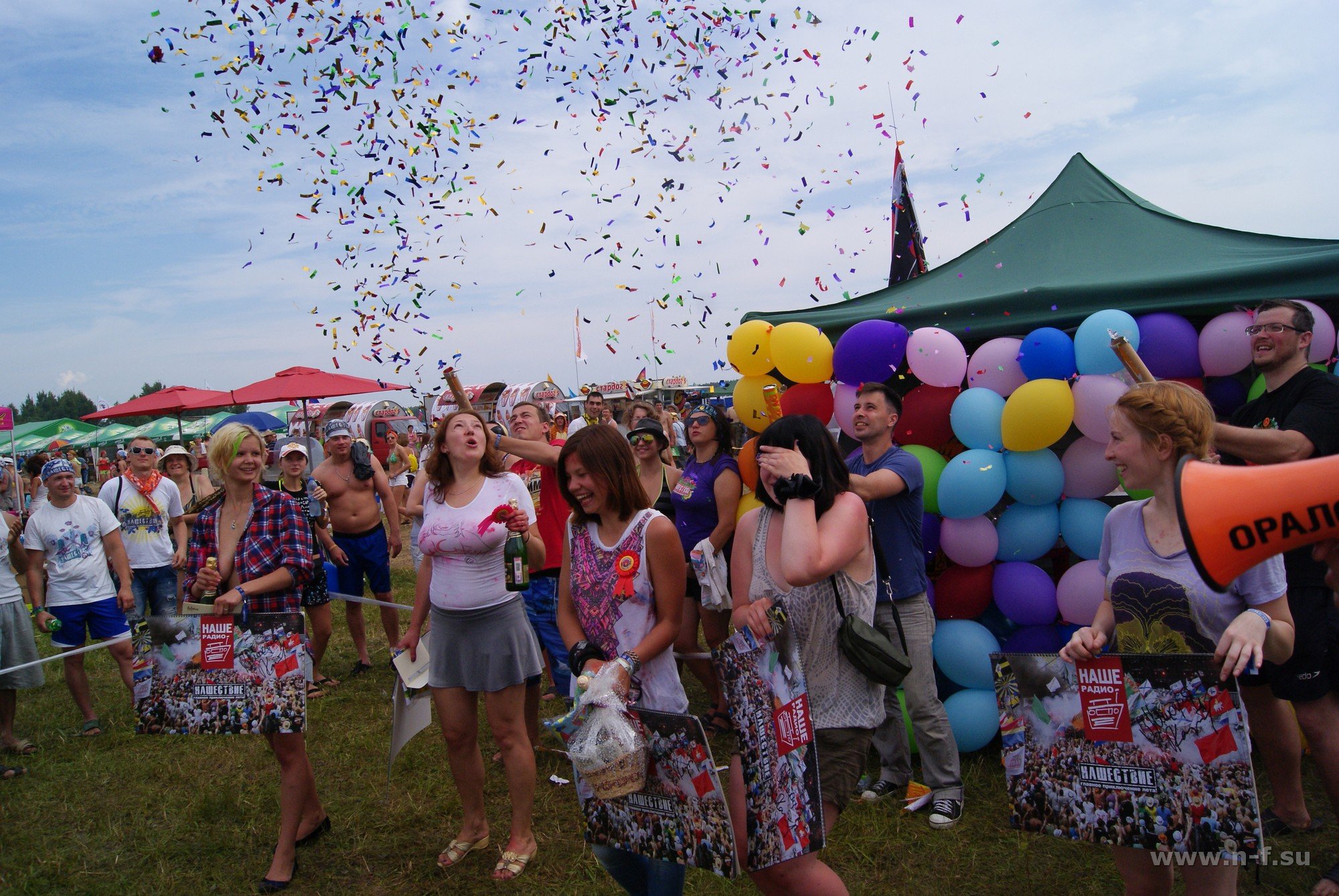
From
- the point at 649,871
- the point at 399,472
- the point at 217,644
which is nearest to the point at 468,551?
the point at 217,644

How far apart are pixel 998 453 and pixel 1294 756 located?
167cm

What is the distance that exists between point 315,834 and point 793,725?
9.34 ft

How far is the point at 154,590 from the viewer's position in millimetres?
6188

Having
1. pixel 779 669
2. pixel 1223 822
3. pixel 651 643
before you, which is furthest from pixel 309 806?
pixel 1223 822

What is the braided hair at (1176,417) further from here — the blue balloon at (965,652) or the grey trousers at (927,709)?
the blue balloon at (965,652)

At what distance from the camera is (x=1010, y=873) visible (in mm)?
3227

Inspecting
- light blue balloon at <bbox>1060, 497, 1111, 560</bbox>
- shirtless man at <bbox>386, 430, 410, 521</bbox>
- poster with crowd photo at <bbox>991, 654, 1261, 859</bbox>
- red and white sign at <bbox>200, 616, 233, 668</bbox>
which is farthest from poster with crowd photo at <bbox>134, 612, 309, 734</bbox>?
shirtless man at <bbox>386, 430, 410, 521</bbox>

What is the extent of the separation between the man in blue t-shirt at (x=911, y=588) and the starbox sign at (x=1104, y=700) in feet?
5.08

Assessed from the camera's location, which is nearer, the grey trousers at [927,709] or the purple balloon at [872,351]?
the grey trousers at [927,709]

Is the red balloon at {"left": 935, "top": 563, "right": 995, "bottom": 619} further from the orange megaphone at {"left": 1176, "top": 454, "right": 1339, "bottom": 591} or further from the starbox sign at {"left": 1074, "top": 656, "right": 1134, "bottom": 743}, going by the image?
the orange megaphone at {"left": 1176, "top": 454, "right": 1339, "bottom": 591}

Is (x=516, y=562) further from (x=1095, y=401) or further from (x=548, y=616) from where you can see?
(x=1095, y=401)

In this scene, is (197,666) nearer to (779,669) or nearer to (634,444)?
(779,669)

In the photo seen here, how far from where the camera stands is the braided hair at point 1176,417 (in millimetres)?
2074

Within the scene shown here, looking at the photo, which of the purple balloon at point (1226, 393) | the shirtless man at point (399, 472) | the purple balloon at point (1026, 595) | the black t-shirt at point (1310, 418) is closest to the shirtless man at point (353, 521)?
the shirtless man at point (399, 472)
